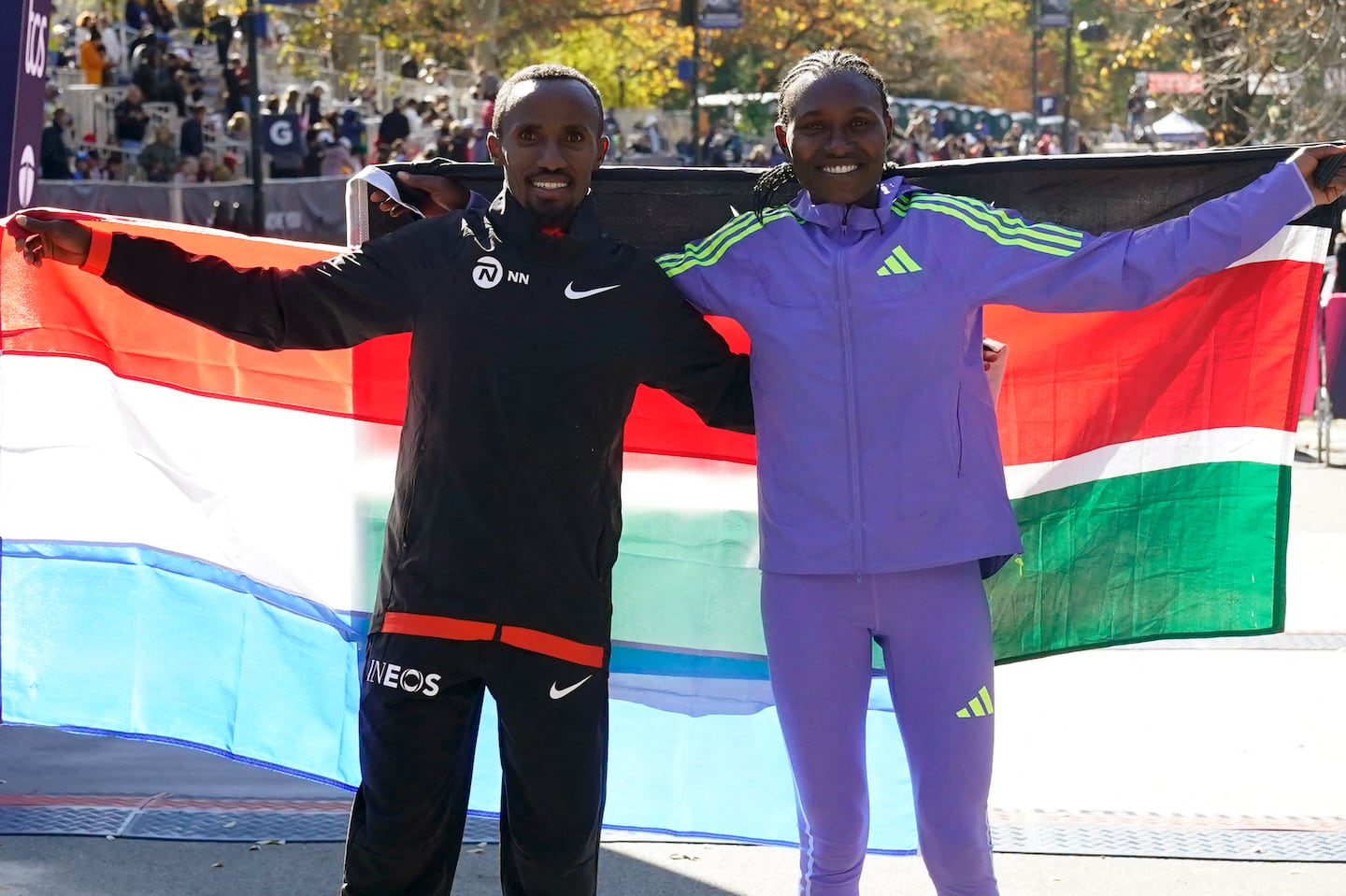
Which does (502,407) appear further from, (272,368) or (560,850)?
(272,368)

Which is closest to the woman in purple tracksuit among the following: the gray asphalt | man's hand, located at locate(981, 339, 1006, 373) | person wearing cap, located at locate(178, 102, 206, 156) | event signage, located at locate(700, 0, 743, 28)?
man's hand, located at locate(981, 339, 1006, 373)

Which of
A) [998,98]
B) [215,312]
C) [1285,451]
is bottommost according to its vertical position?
[1285,451]

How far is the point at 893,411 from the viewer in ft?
11.0

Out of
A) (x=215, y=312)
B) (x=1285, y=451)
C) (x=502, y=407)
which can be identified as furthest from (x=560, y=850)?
(x=1285, y=451)

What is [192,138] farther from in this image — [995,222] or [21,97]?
[995,222]

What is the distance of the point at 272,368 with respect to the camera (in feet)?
15.0

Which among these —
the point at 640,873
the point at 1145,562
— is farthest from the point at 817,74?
the point at 640,873

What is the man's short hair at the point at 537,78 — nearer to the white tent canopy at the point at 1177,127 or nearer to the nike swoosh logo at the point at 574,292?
the nike swoosh logo at the point at 574,292

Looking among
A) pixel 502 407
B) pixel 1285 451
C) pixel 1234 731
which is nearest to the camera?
pixel 502 407

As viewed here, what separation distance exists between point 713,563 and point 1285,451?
1530mm

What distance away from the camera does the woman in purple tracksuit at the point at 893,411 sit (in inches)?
132

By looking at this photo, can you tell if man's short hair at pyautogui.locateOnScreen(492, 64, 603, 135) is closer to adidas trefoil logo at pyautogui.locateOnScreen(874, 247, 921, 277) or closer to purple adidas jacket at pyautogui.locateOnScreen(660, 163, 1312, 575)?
purple adidas jacket at pyautogui.locateOnScreen(660, 163, 1312, 575)

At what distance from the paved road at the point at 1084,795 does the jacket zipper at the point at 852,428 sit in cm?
161

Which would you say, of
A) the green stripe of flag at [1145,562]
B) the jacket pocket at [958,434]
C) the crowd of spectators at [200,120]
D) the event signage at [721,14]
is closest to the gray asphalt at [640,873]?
the green stripe of flag at [1145,562]
